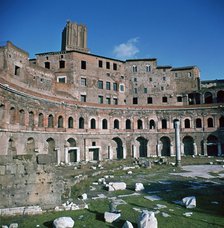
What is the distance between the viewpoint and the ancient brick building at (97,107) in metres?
25.0

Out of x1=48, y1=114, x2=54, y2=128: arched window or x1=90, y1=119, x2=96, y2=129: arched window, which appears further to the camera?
x1=90, y1=119, x2=96, y2=129: arched window

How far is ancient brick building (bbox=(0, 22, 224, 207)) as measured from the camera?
985 inches

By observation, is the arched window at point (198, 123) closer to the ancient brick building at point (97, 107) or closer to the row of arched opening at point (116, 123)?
the row of arched opening at point (116, 123)

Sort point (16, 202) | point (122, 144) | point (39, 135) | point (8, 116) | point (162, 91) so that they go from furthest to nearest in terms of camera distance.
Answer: point (162, 91) → point (122, 144) → point (39, 135) → point (8, 116) → point (16, 202)

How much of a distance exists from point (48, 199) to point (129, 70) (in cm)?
3527

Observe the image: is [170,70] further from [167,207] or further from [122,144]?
[167,207]

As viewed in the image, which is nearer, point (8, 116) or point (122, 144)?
point (8, 116)

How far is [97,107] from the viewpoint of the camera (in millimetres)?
33438

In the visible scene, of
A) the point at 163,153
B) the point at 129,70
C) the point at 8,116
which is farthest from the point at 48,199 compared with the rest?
the point at 129,70

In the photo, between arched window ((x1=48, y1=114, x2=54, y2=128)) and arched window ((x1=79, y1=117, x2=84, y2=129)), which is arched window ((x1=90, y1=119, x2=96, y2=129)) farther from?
arched window ((x1=48, y1=114, x2=54, y2=128))

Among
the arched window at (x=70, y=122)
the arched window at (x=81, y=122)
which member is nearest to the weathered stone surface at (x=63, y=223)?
the arched window at (x=70, y=122)

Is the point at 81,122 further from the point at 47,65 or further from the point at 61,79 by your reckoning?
the point at 47,65

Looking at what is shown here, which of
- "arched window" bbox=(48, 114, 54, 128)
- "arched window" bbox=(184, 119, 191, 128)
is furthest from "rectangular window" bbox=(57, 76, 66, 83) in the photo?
"arched window" bbox=(184, 119, 191, 128)

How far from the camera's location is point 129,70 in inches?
1678
